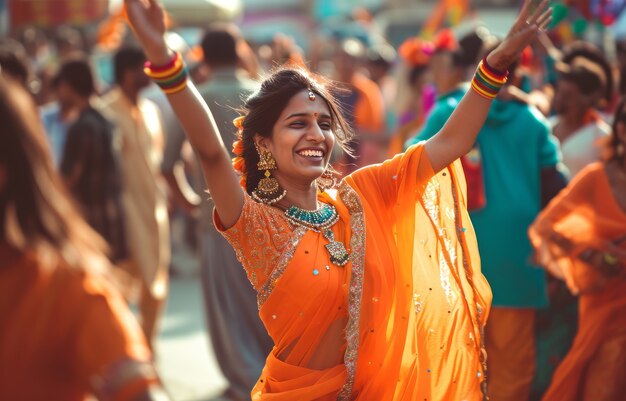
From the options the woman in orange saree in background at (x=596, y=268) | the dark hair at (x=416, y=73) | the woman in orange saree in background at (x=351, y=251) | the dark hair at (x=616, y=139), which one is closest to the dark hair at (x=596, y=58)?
the dark hair at (x=616, y=139)

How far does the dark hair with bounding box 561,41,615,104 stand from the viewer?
6.98 meters

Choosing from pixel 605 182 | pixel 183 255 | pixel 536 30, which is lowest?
pixel 183 255

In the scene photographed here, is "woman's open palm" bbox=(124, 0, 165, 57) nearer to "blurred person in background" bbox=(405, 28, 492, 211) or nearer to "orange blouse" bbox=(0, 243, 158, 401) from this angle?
"orange blouse" bbox=(0, 243, 158, 401)

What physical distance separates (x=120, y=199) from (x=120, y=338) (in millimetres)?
5608

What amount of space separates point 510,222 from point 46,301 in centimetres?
383

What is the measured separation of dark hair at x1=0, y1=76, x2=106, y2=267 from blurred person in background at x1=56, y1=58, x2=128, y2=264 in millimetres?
5336

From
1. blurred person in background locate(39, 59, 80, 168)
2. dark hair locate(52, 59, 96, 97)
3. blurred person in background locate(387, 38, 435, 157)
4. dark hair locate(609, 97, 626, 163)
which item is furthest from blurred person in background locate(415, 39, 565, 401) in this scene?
blurred person in background locate(387, 38, 435, 157)

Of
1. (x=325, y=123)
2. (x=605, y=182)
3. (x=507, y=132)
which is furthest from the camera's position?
(x=507, y=132)

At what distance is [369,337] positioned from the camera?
3811 mm

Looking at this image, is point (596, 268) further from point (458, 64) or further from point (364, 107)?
point (364, 107)

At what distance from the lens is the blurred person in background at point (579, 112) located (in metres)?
6.58

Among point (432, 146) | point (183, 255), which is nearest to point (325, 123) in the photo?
point (432, 146)

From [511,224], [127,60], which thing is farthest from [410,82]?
[511,224]

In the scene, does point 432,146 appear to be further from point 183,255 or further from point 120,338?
point 183,255
